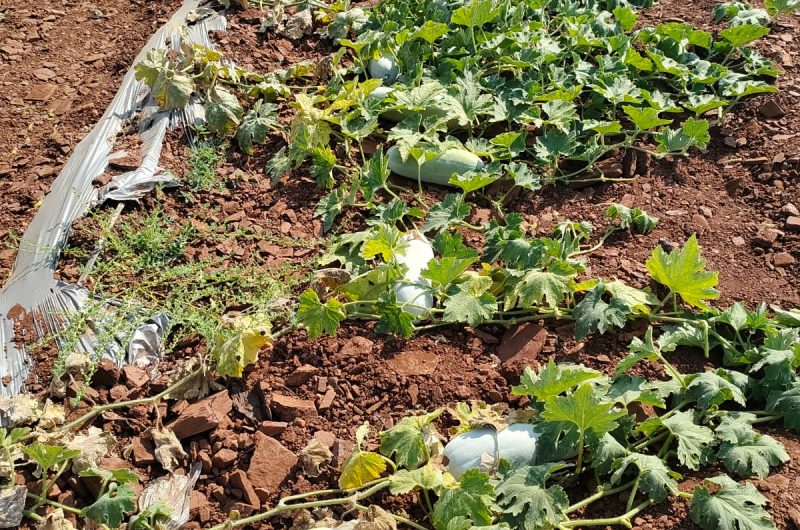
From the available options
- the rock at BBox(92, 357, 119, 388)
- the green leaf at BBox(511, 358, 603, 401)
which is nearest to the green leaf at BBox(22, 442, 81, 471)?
the rock at BBox(92, 357, 119, 388)

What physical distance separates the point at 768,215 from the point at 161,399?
3030 millimetres

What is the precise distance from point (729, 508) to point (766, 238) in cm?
172

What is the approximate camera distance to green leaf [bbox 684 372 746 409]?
117 inches

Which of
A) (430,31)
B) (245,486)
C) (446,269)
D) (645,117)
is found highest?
(430,31)

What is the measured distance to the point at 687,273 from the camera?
10.9ft

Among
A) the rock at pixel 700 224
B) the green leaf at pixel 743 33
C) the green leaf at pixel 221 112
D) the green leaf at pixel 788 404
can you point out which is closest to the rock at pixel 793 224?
the rock at pixel 700 224

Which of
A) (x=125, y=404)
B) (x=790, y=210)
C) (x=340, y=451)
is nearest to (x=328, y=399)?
(x=340, y=451)

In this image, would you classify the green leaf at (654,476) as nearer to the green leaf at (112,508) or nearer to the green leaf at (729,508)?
the green leaf at (729,508)

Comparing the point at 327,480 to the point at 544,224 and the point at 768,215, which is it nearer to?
the point at 544,224

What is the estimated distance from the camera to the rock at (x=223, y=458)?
128 inches

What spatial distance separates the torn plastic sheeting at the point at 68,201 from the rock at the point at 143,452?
23.5 inches

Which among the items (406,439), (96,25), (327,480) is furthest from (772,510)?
(96,25)

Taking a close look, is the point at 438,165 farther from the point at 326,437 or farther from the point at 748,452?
the point at 748,452

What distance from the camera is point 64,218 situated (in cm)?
430
